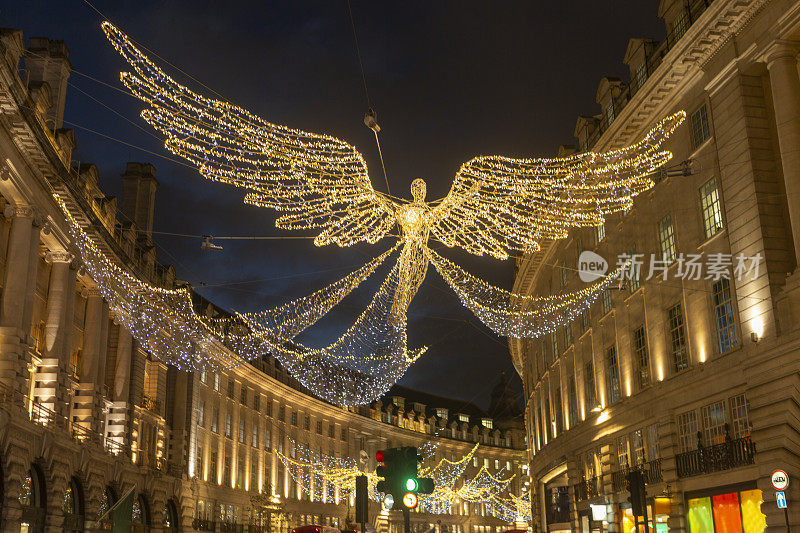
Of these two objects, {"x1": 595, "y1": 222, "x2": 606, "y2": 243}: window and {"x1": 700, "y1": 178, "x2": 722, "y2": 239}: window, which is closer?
{"x1": 700, "y1": 178, "x2": 722, "y2": 239}: window

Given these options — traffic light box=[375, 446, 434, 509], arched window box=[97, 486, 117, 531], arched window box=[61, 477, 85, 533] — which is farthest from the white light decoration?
traffic light box=[375, 446, 434, 509]

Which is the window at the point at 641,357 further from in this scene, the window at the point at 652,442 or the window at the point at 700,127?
the window at the point at 700,127

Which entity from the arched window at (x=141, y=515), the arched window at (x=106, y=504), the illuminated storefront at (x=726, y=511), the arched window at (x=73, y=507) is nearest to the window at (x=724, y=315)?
the illuminated storefront at (x=726, y=511)

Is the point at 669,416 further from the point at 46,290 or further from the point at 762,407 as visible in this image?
the point at 46,290

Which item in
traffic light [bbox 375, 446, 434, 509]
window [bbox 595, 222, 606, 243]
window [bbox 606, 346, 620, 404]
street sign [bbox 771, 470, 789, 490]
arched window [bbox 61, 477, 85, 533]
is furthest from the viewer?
window [bbox 595, 222, 606, 243]

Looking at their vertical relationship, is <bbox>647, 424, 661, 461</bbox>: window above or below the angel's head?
below

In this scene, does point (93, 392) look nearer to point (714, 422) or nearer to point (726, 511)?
point (714, 422)

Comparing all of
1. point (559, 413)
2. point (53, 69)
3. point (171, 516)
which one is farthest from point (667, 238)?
point (171, 516)

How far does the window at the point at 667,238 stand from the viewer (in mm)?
26812

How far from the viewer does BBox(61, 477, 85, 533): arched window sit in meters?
32.5

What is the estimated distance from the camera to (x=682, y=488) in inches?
998

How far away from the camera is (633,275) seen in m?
29.7

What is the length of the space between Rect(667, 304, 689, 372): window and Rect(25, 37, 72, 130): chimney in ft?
83.6

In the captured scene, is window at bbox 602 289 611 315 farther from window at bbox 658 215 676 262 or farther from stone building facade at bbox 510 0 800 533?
window at bbox 658 215 676 262
